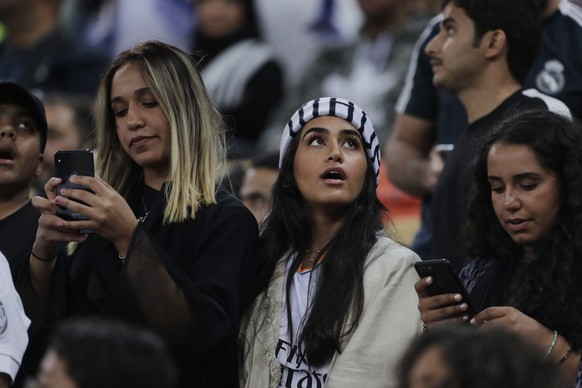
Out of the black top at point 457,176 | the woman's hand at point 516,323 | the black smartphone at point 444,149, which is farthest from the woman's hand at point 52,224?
the black smartphone at point 444,149

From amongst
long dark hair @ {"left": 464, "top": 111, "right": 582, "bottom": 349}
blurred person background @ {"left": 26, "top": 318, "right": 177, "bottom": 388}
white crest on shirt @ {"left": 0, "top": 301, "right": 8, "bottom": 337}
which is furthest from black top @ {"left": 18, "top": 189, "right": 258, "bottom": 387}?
blurred person background @ {"left": 26, "top": 318, "right": 177, "bottom": 388}

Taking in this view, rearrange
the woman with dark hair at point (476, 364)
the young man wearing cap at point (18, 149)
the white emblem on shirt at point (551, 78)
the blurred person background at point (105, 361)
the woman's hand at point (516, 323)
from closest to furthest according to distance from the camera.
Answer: the woman with dark hair at point (476, 364) → the blurred person background at point (105, 361) → the woman's hand at point (516, 323) → the young man wearing cap at point (18, 149) → the white emblem on shirt at point (551, 78)

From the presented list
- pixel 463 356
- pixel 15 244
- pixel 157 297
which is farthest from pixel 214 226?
pixel 463 356

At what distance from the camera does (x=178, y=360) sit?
4.43m

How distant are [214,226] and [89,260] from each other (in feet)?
1.51

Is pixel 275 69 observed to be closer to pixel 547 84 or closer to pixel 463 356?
pixel 547 84

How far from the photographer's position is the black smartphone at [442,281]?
4200mm

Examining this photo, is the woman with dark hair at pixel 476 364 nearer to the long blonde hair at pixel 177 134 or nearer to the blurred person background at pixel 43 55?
the long blonde hair at pixel 177 134

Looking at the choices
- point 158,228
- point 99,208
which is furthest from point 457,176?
point 99,208

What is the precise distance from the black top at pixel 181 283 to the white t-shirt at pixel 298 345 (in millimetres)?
155

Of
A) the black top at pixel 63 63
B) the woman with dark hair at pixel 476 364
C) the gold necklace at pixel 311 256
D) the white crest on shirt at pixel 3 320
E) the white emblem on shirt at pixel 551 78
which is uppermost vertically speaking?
the white emblem on shirt at pixel 551 78

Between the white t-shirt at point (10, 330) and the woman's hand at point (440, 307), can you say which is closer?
the white t-shirt at point (10, 330)

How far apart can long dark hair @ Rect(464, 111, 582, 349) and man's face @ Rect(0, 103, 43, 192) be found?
5.25 ft

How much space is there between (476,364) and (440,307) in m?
1.45
